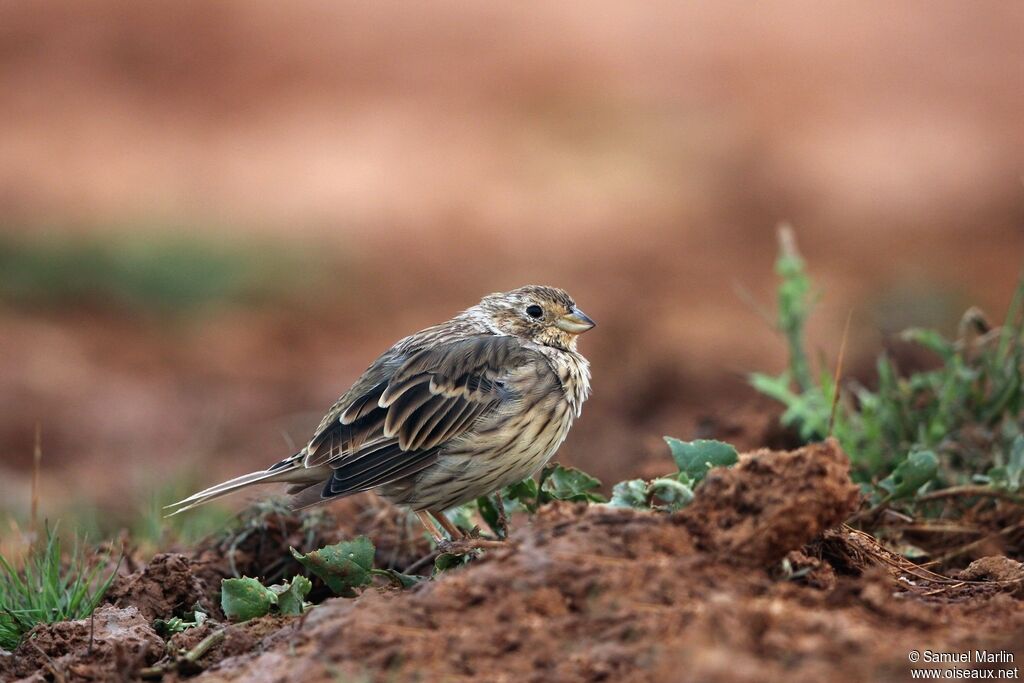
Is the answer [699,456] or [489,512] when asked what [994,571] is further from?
[489,512]

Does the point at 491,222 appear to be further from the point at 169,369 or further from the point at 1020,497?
the point at 1020,497

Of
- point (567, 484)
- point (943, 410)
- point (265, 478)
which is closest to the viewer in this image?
point (567, 484)

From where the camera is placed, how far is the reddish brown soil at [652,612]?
3.10 meters

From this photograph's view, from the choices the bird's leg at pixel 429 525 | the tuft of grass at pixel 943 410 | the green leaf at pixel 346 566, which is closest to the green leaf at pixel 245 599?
the green leaf at pixel 346 566

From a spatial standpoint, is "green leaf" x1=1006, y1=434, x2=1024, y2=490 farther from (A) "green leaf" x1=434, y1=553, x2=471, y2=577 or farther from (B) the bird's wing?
(A) "green leaf" x1=434, y1=553, x2=471, y2=577

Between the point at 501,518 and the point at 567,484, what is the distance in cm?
30

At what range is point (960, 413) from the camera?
6223 mm

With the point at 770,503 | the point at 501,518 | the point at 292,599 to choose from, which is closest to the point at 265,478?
the point at 501,518

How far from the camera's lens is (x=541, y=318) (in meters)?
6.18

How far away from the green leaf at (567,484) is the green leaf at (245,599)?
1.15 metres

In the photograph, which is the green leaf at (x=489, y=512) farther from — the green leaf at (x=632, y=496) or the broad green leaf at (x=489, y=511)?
the green leaf at (x=632, y=496)

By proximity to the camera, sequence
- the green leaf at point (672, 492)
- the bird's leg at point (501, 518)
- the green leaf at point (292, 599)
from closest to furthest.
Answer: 1. the green leaf at point (672, 492)
2. the green leaf at point (292, 599)
3. the bird's leg at point (501, 518)

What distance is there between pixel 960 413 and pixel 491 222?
35.9 ft

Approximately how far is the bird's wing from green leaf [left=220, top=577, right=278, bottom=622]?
813 millimetres
